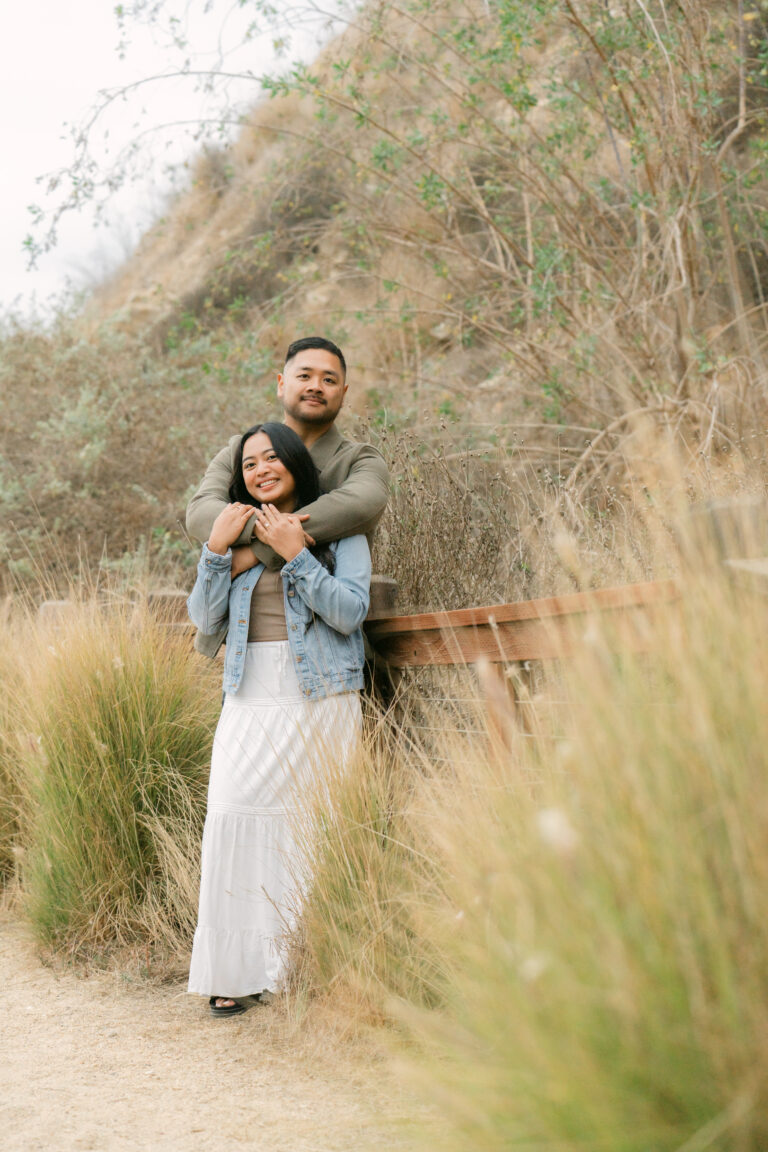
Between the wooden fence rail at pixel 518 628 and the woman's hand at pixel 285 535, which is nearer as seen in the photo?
the wooden fence rail at pixel 518 628

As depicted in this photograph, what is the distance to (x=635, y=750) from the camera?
1.49 metres

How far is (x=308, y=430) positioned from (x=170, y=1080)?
219 centimetres

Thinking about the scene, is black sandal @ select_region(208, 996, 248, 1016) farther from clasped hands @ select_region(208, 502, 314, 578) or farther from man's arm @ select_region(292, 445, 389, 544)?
man's arm @ select_region(292, 445, 389, 544)

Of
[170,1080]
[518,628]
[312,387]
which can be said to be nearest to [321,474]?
[312,387]

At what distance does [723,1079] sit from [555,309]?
7148mm

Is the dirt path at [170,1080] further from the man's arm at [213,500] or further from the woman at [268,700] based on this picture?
the man's arm at [213,500]

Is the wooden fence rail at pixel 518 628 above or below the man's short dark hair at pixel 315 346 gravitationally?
below

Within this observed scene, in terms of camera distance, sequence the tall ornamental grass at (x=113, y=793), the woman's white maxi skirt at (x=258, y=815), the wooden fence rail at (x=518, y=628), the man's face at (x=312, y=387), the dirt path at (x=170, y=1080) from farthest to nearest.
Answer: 1. the tall ornamental grass at (x=113, y=793)
2. the man's face at (x=312, y=387)
3. the woman's white maxi skirt at (x=258, y=815)
4. the dirt path at (x=170, y=1080)
5. the wooden fence rail at (x=518, y=628)

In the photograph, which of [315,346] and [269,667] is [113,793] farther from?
[315,346]

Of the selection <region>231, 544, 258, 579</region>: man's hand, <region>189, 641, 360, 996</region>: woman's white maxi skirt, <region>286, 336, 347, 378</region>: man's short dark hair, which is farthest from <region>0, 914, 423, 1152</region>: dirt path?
<region>286, 336, 347, 378</region>: man's short dark hair

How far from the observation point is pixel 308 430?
3898 mm

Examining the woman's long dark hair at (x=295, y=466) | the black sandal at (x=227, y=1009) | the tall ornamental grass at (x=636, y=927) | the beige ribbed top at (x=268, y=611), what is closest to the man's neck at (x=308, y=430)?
the woman's long dark hair at (x=295, y=466)

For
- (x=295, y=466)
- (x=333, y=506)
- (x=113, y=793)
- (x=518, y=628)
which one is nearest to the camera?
(x=518, y=628)

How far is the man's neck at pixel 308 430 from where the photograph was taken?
3878mm
